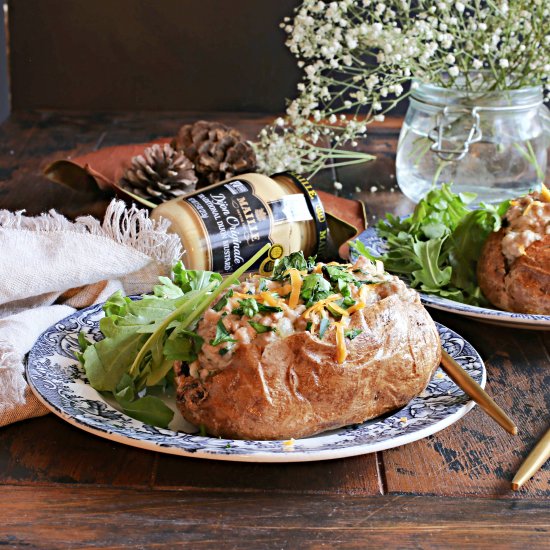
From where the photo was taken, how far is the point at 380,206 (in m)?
2.22

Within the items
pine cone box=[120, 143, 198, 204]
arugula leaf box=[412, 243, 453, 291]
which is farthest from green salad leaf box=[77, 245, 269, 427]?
pine cone box=[120, 143, 198, 204]

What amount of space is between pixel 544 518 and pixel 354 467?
0.76ft

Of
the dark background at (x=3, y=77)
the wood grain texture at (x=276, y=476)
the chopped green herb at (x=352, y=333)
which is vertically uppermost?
the chopped green herb at (x=352, y=333)

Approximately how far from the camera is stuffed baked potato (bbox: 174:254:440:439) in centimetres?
108

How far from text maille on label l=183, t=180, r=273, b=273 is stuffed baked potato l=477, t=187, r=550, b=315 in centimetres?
41

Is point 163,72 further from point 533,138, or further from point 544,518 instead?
point 544,518

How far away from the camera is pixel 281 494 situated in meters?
1.04

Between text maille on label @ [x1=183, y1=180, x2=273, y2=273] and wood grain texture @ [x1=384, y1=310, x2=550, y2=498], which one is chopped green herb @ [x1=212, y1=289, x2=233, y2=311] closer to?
wood grain texture @ [x1=384, y1=310, x2=550, y2=498]

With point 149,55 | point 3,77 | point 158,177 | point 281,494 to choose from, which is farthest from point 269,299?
point 3,77

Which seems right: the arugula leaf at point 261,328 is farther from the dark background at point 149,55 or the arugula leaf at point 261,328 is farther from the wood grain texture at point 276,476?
the dark background at point 149,55

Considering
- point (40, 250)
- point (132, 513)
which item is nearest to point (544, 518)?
point (132, 513)

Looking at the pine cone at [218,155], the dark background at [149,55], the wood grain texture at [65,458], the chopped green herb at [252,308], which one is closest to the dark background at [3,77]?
the dark background at [149,55]

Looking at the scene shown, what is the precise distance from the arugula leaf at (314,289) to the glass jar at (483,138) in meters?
0.99

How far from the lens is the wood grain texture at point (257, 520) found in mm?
955
